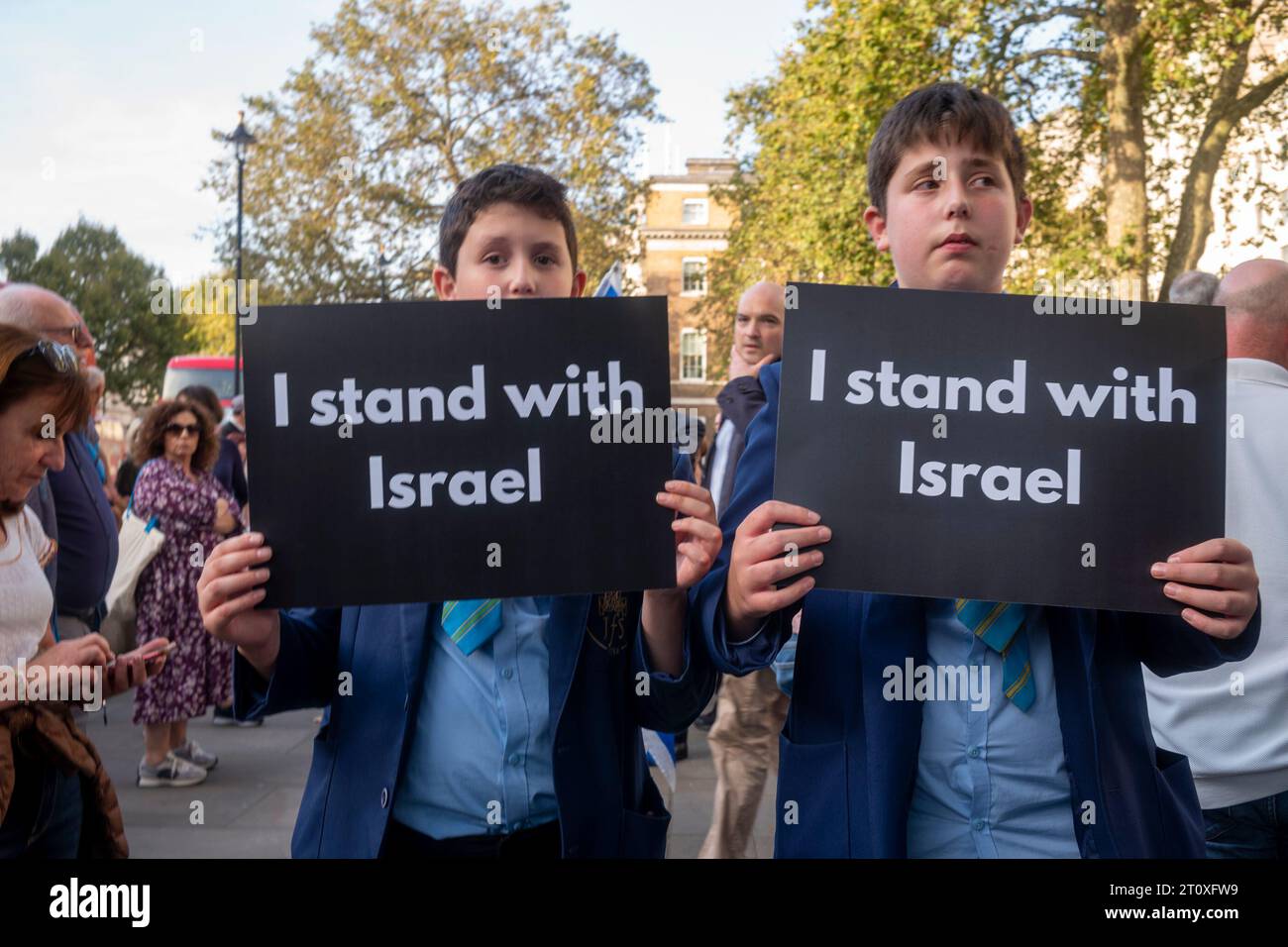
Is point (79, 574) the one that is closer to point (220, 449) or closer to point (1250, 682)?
point (1250, 682)

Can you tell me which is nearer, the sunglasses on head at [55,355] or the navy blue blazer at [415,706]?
the navy blue blazer at [415,706]

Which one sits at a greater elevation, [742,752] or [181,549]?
[181,549]

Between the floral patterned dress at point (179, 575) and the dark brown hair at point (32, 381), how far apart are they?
4361mm

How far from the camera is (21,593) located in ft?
8.80

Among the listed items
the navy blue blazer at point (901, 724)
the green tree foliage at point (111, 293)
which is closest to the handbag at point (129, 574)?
the navy blue blazer at point (901, 724)

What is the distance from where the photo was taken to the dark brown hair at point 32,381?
8.41 feet

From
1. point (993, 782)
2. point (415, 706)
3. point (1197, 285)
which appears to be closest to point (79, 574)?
point (415, 706)

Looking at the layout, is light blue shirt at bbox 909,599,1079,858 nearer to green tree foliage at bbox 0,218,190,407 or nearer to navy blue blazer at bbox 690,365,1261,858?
navy blue blazer at bbox 690,365,1261,858

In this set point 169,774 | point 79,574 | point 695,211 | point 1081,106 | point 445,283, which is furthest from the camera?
point 695,211

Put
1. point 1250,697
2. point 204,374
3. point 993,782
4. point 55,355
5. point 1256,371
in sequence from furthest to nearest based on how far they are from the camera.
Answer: point 204,374 < point 1256,371 < point 1250,697 < point 55,355 < point 993,782

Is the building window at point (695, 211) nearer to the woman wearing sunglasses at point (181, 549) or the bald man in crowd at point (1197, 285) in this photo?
the woman wearing sunglasses at point (181, 549)

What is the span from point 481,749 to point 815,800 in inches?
21.9

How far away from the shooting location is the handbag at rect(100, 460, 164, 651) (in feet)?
22.7
